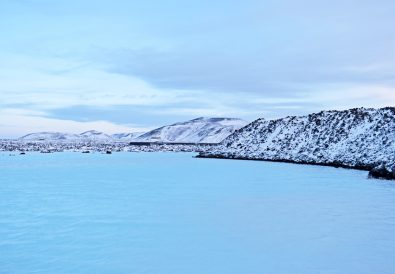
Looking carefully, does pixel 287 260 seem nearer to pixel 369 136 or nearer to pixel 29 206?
pixel 29 206

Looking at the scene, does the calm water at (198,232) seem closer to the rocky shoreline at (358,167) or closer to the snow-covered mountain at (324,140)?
the rocky shoreline at (358,167)

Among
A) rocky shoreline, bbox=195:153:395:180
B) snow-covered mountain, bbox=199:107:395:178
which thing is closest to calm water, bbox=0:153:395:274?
rocky shoreline, bbox=195:153:395:180

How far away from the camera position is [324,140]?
190 feet

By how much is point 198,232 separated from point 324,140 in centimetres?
4844

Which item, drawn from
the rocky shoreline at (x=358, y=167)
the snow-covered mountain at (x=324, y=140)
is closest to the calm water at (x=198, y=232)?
the rocky shoreline at (x=358, y=167)

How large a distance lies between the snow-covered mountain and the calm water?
23864 mm

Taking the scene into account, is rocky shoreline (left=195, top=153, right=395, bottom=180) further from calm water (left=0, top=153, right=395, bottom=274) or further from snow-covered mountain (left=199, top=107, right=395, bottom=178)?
calm water (left=0, top=153, right=395, bottom=274)

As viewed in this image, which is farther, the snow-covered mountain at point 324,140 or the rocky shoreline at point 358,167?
the snow-covered mountain at point 324,140

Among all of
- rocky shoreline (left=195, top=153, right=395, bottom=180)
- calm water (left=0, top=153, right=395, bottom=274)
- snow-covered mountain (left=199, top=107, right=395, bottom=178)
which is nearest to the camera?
calm water (left=0, top=153, right=395, bottom=274)

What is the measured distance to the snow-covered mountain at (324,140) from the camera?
153ft

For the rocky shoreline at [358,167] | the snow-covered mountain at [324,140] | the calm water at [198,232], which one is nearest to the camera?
the calm water at [198,232]

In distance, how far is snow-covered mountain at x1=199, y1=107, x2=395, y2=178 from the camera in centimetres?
4672

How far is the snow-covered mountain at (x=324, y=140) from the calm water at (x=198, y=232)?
2386cm

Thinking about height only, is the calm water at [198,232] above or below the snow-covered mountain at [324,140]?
below
